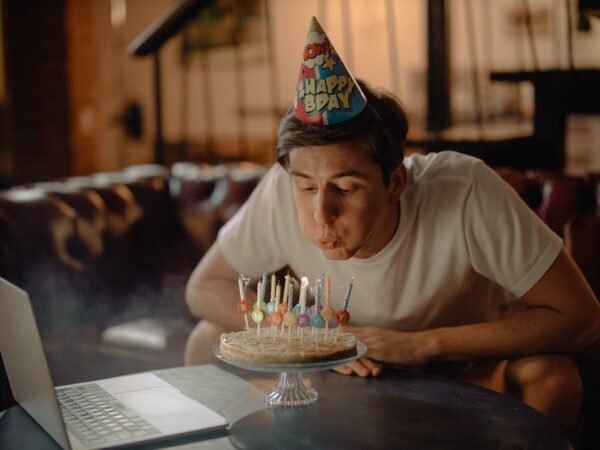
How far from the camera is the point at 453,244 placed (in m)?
1.84

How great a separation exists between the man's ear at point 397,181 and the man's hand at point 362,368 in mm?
361

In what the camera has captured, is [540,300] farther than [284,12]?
No

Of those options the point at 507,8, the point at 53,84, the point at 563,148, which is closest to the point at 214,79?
the point at 53,84

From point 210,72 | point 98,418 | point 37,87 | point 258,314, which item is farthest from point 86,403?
point 210,72

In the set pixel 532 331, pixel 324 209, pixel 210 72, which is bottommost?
pixel 532 331

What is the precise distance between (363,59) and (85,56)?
2055 mm

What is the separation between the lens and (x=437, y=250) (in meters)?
1.87

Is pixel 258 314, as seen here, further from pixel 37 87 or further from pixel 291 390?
pixel 37 87

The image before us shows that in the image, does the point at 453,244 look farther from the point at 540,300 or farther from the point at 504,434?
the point at 504,434

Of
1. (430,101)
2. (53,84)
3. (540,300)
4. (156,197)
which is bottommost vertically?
(540,300)

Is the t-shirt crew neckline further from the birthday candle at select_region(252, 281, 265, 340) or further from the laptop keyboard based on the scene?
the laptop keyboard

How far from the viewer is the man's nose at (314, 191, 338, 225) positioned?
1.61 m

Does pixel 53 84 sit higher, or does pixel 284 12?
pixel 284 12

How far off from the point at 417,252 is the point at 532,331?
29 centimetres
